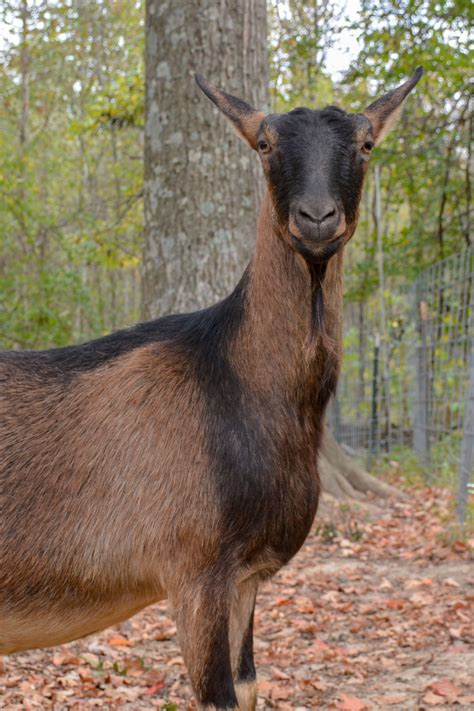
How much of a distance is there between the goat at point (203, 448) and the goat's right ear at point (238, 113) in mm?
16

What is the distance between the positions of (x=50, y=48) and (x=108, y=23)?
8.64ft

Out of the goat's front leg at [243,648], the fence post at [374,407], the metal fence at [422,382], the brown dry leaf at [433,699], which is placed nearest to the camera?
the goat's front leg at [243,648]

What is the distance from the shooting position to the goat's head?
9.09 ft

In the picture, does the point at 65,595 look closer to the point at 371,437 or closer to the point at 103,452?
the point at 103,452

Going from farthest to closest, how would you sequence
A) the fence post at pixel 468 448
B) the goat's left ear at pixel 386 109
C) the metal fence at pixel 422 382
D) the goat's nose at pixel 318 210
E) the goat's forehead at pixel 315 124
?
the metal fence at pixel 422 382, the fence post at pixel 468 448, the goat's left ear at pixel 386 109, the goat's forehead at pixel 315 124, the goat's nose at pixel 318 210

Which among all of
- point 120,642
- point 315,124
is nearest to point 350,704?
point 120,642

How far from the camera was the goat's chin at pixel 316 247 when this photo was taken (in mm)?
2789

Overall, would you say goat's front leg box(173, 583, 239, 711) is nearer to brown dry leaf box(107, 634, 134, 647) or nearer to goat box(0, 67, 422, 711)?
goat box(0, 67, 422, 711)

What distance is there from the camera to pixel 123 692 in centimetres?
400

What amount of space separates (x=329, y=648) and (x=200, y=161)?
3211 millimetres

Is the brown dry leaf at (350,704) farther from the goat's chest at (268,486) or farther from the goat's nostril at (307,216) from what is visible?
the goat's nostril at (307,216)

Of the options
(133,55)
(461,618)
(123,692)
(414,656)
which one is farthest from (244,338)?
(133,55)

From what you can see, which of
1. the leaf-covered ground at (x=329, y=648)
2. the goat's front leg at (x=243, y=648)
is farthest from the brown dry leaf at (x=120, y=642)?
the goat's front leg at (x=243, y=648)

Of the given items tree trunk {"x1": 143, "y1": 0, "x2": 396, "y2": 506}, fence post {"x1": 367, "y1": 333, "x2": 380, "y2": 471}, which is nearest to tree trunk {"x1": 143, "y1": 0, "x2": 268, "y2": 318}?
tree trunk {"x1": 143, "y1": 0, "x2": 396, "y2": 506}
